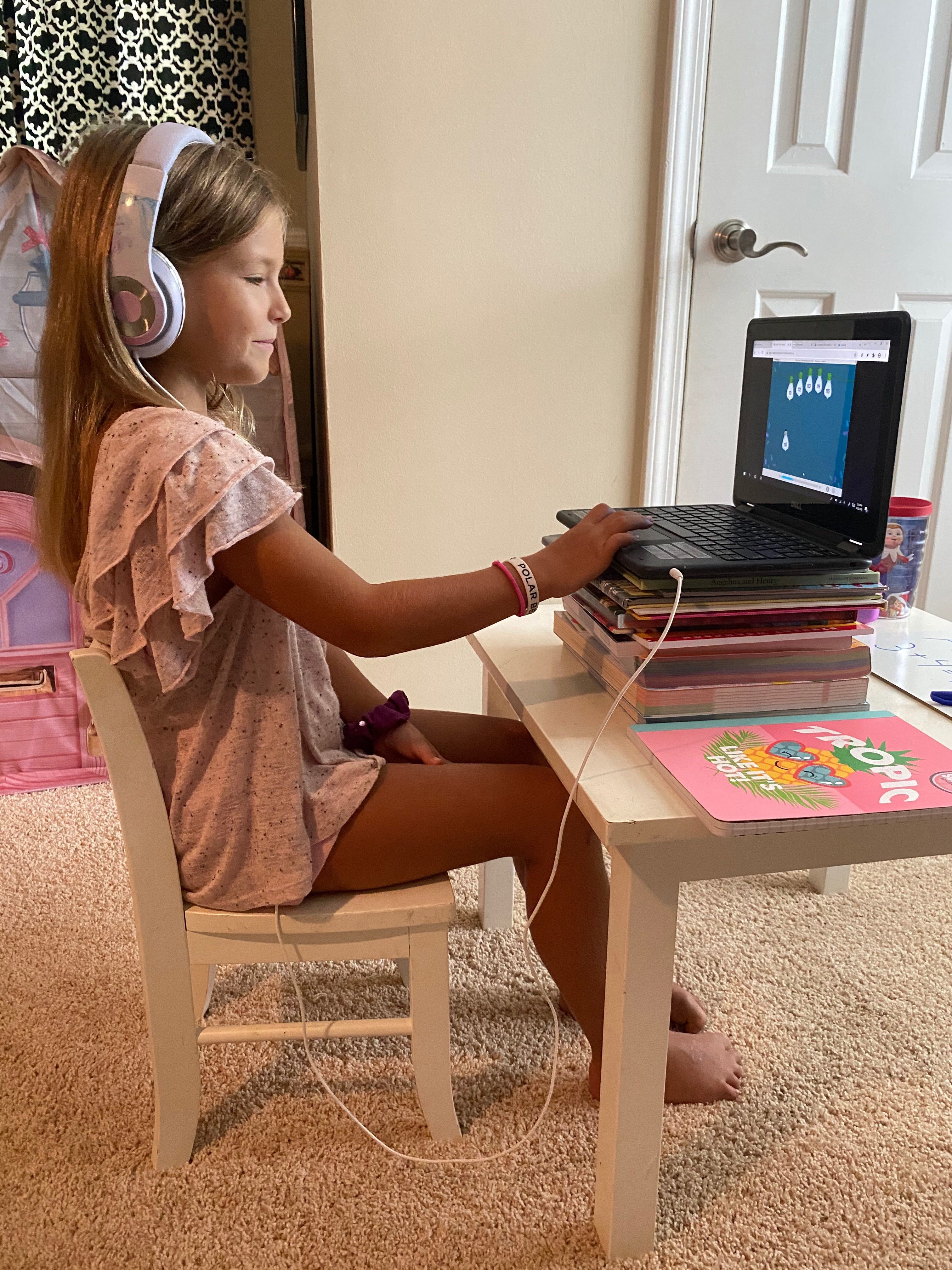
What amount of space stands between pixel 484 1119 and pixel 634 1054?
1.16 feet

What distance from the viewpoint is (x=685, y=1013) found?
3.87 feet

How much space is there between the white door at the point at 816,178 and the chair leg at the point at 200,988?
4.44 ft

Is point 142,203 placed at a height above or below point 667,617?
above

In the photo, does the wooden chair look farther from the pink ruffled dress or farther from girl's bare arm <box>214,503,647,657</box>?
girl's bare arm <box>214,503,647,657</box>

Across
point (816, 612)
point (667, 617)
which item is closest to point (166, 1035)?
point (667, 617)

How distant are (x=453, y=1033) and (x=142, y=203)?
1.02m

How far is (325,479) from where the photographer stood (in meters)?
2.08

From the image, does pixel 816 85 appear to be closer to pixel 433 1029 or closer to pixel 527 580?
pixel 527 580

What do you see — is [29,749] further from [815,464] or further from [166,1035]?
[815,464]

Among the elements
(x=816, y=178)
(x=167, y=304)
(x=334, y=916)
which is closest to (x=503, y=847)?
(x=334, y=916)

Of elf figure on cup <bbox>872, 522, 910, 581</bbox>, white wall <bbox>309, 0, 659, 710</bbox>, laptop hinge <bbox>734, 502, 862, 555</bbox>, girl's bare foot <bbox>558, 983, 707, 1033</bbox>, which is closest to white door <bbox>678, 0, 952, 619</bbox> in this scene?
white wall <bbox>309, 0, 659, 710</bbox>

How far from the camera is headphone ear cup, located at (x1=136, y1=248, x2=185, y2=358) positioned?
88cm

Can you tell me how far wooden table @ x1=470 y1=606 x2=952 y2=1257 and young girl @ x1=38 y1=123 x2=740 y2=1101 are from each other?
0.13 metres

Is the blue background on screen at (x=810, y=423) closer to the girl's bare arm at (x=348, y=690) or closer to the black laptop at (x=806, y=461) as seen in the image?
the black laptop at (x=806, y=461)
